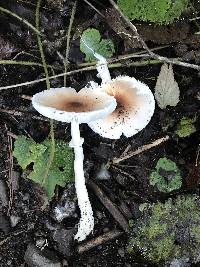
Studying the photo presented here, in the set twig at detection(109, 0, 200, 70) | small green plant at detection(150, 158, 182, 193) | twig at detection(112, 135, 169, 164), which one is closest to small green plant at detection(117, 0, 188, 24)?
twig at detection(109, 0, 200, 70)

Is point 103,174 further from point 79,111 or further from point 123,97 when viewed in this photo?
point 79,111

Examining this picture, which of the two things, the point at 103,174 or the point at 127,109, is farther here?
the point at 103,174

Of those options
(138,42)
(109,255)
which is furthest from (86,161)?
(138,42)

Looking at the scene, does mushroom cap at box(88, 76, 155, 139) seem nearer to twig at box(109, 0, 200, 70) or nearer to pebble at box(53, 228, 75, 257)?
twig at box(109, 0, 200, 70)

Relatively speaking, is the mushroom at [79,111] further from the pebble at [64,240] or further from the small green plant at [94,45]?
the small green plant at [94,45]

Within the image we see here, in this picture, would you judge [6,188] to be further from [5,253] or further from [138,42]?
[138,42]

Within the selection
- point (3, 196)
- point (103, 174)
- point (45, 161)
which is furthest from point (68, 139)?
point (3, 196)
